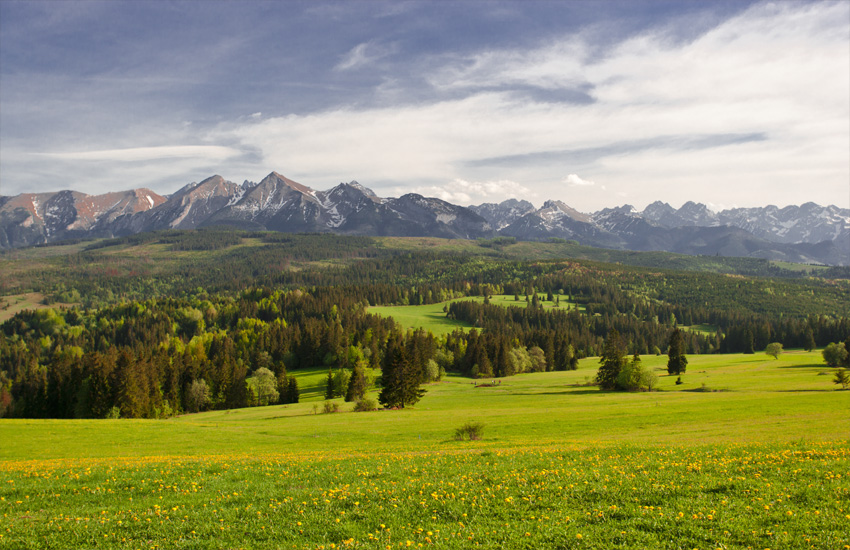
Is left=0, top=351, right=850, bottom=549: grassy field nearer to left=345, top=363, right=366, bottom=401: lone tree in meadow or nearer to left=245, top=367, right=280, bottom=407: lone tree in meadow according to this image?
left=345, top=363, right=366, bottom=401: lone tree in meadow

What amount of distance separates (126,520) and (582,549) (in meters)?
15.2

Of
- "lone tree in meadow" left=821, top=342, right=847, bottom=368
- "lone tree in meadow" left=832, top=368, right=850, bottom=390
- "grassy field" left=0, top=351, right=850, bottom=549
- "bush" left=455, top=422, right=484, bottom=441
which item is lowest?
"lone tree in meadow" left=821, top=342, right=847, bottom=368

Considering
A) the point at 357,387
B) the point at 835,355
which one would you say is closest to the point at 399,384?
the point at 357,387

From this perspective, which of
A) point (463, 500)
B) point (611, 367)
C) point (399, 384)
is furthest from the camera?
point (611, 367)

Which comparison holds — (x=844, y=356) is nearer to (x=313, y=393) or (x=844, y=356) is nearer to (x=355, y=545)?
(x=313, y=393)

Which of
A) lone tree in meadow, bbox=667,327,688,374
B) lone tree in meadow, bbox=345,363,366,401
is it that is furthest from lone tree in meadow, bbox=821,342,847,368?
Result: lone tree in meadow, bbox=345,363,366,401

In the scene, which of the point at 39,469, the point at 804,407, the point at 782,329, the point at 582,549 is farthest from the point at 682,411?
the point at 782,329

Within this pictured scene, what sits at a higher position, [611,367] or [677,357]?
[611,367]

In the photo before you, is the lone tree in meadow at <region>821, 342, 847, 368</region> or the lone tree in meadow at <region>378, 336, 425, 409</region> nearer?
the lone tree in meadow at <region>378, 336, 425, 409</region>

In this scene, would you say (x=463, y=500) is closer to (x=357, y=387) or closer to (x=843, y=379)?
(x=357, y=387)

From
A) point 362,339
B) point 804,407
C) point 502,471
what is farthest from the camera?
point 362,339

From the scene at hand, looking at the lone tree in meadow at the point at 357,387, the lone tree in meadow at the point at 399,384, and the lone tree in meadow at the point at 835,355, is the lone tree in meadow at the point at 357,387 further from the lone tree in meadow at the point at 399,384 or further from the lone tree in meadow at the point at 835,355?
the lone tree in meadow at the point at 835,355

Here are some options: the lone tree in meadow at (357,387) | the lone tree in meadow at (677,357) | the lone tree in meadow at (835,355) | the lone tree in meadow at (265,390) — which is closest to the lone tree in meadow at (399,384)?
the lone tree in meadow at (357,387)

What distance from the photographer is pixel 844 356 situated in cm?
10875
